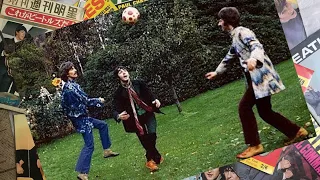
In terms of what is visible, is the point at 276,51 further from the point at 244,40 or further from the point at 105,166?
the point at 105,166

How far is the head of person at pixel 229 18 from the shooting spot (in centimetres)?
89

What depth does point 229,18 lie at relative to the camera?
89 cm

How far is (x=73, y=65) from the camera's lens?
2.96 feet

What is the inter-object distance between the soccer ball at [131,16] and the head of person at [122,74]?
0.33 ft

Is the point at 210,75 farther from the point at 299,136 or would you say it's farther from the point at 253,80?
the point at 299,136

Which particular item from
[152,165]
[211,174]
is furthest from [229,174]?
[152,165]

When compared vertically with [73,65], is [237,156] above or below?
below

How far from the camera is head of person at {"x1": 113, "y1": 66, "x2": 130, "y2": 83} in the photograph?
89 cm

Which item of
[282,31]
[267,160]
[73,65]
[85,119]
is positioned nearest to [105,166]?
[85,119]

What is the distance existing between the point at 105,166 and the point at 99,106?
13 cm

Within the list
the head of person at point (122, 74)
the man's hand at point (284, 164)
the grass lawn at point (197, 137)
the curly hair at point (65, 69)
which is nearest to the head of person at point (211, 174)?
the grass lawn at point (197, 137)

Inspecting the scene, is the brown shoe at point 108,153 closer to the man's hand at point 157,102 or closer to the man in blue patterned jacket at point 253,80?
the man's hand at point 157,102

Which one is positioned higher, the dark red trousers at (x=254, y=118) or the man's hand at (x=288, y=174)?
the dark red trousers at (x=254, y=118)

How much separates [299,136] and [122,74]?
393mm
